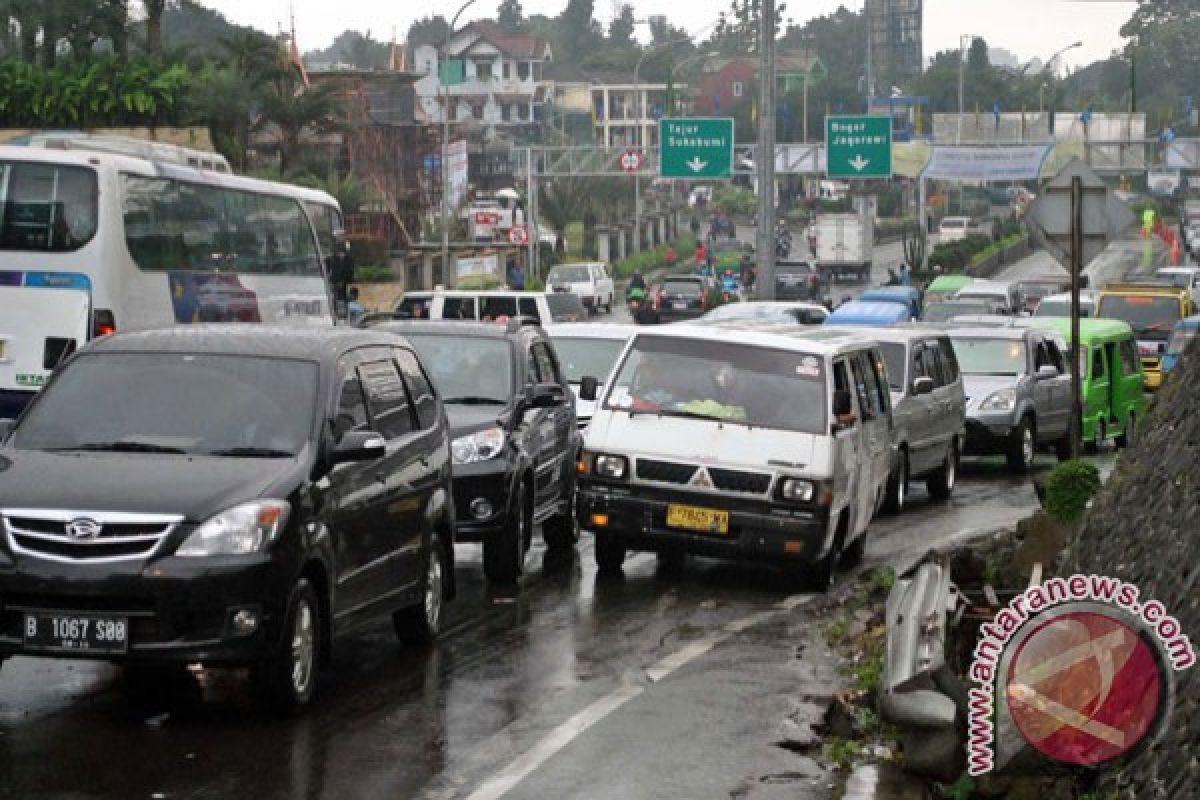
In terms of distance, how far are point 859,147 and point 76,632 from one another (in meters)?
58.9

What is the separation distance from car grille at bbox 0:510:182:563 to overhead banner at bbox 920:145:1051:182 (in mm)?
68935

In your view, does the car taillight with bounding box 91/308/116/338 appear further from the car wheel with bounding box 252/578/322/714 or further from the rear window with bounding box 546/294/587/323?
the rear window with bounding box 546/294/587/323

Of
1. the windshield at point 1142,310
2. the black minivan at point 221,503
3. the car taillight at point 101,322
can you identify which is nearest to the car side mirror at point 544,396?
the black minivan at point 221,503

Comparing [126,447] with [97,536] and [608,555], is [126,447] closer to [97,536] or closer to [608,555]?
[97,536]

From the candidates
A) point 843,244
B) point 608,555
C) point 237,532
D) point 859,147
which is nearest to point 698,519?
point 608,555

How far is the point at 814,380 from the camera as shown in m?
15.7

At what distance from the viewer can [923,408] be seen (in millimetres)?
21922

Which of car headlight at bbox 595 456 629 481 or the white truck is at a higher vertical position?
car headlight at bbox 595 456 629 481

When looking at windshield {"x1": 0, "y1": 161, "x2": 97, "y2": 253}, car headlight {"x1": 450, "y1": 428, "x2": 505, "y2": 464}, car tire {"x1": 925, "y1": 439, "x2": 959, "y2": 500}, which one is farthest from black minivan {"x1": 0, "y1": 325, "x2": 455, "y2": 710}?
car tire {"x1": 925, "y1": 439, "x2": 959, "y2": 500}

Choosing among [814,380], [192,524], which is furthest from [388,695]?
[814,380]

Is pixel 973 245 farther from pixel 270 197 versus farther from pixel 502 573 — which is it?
pixel 502 573

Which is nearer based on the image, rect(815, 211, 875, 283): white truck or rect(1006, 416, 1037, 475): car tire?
rect(1006, 416, 1037, 475): car tire

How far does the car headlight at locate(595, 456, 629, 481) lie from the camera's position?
49.9ft

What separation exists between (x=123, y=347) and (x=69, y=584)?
1888mm
